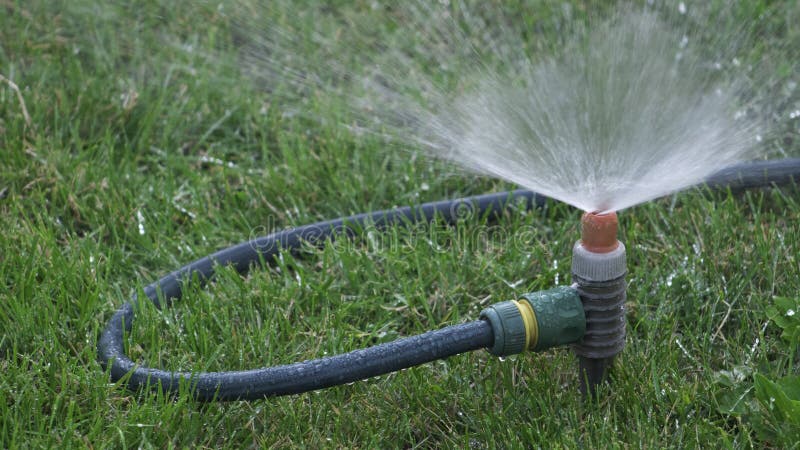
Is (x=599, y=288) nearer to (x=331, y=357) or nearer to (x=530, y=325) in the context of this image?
(x=530, y=325)

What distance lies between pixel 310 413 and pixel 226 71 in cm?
158

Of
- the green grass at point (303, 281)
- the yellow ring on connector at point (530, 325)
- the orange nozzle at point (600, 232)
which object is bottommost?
the green grass at point (303, 281)

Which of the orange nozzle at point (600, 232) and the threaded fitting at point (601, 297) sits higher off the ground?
the orange nozzle at point (600, 232)

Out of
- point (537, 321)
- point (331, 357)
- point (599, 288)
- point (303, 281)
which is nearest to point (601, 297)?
point (599, 288)

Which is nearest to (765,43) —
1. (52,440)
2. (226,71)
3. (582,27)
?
(582,27)

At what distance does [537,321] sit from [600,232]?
0.59 feet

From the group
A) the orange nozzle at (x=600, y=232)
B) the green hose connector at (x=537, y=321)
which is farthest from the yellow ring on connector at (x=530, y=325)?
the orange nozzle at (x=600, y=232)

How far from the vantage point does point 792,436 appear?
154cm

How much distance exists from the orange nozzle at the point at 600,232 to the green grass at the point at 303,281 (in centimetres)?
29

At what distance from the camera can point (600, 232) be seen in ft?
5.15

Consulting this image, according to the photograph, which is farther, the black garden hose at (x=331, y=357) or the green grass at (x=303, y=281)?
the green grass at (x=303, y=281)

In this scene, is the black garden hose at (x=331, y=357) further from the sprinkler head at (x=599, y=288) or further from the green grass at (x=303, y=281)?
the sprinkler head at (x=599, y=288)

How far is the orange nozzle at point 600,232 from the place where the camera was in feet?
5.13

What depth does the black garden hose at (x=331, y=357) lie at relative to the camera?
1.58 metres
